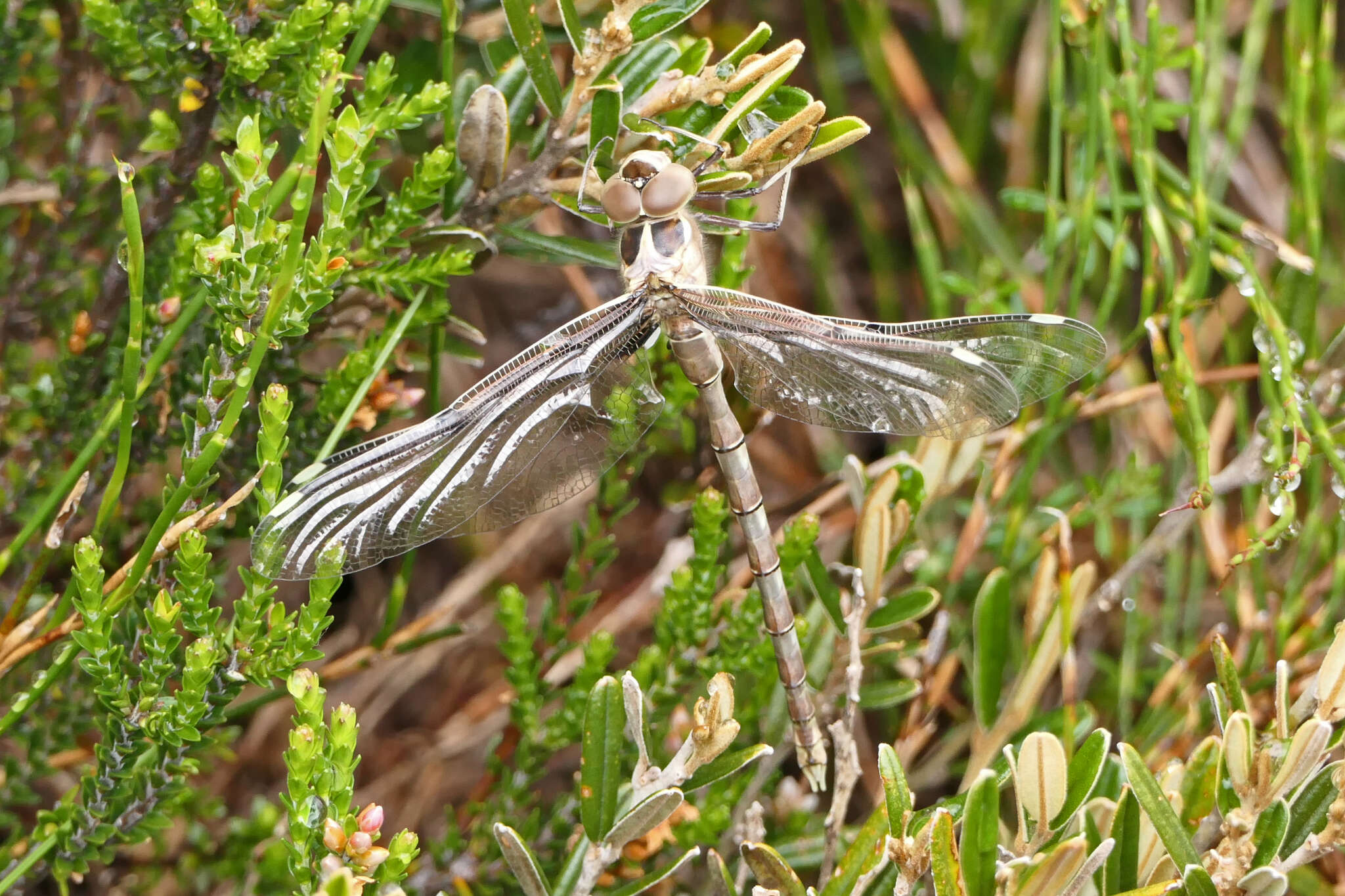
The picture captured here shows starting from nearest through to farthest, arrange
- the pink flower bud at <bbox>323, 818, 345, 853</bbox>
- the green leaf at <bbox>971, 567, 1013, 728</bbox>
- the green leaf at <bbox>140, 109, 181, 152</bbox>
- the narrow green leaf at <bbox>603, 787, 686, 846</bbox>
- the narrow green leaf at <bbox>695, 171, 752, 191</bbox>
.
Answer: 1. the pink flower bud at <bbox>323, 818, 345, 853</bbox>
2. the narrow green leaf at <bbox>603, 787, 686, 846</bbox>
3. the narrow green leaf at <bbox>695, 171, 752, 191</bbox>
4. the green leaf at <bbox>140, 109, 181, 152</bbox>
5. the green leaf at <bbox>971, 567, 1013, 728</bbox>

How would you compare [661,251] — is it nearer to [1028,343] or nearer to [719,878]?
[1028,343]

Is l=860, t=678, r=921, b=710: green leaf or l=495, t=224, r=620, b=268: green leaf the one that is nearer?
l=495, t=224, r=620, b=268: green leaf

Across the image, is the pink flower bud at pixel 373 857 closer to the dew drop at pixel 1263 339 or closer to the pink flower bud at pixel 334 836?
the pink flower bud at pixel 334 836

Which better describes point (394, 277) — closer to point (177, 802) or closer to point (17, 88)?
point (177, 802)

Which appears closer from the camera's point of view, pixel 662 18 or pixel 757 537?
pixel 662 18

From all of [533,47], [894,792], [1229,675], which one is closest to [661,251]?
[533,47]

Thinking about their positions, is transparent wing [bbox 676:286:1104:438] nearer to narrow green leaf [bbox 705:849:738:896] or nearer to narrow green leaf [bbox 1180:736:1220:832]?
narrow green leaf [bbox 1180:736:1220:832]

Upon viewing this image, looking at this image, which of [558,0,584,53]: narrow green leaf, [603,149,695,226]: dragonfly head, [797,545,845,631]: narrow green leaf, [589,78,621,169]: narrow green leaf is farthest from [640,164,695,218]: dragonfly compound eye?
[797,545,845,631]: narrow green leaf

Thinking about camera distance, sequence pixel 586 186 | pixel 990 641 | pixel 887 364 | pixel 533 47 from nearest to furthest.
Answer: pixel 533 47, pixel 586 186, pixel 990 641, pixel 887 364
